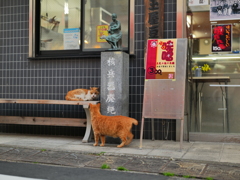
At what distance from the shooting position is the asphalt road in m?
4.91

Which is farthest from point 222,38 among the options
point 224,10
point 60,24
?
point 60,24

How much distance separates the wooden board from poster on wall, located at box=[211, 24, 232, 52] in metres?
3.31

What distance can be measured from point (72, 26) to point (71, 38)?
1.05 ft

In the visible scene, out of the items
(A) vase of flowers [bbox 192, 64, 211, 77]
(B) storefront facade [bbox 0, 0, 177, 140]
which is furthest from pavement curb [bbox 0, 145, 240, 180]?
(A) vase of flowers [bbox 192, 64, 211, 77]

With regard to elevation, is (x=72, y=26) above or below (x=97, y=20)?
below

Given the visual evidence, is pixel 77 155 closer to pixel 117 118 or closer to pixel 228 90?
pixel 117 118

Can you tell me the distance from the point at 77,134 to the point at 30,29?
115 inches

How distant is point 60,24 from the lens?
927 cm

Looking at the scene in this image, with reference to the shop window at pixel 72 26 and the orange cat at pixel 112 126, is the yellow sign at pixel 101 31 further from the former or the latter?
the orange cat at pixel 112 126

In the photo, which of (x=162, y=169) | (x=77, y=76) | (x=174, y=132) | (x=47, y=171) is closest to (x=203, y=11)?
(x=174, y=132)

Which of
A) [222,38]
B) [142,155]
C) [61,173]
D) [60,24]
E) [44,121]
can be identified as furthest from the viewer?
[60,24]

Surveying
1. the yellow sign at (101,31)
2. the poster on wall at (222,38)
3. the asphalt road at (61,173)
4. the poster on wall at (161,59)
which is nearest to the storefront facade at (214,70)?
the poster on wall at (222,38)

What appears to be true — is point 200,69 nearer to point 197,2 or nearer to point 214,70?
point 214,70

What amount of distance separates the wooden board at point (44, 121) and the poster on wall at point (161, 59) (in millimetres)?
1932
